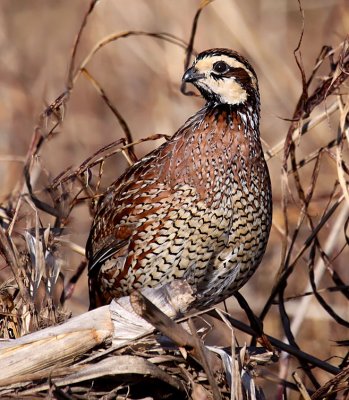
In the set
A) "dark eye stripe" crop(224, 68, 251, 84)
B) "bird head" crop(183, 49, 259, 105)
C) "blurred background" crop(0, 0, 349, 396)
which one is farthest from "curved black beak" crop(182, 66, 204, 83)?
"blurred background" crop(0, 0, 349, 396)

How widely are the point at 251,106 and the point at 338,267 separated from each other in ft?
5.62

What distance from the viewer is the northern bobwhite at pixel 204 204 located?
359cm

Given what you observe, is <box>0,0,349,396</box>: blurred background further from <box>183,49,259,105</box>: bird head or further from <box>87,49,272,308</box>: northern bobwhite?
<box>183,49,259,105</box>: bird head

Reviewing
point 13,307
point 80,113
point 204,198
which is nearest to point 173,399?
point 13,307

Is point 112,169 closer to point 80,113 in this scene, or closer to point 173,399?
point 80,113

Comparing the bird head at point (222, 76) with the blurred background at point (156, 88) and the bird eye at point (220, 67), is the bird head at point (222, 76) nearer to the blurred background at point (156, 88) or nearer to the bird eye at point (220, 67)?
the bird eye at point (220, 67)

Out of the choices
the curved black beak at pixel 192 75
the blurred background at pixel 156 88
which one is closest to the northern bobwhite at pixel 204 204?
the curved black beak at pixel 192 75

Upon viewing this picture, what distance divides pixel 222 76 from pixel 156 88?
2.62 meters

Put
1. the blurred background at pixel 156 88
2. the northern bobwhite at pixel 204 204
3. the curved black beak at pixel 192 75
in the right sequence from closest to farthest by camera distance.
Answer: the northern bobwhite at pixel 204 204
the curved black beak at pixel 192 75
the blurred background at pixel 156 88

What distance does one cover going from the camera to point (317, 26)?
8023mm

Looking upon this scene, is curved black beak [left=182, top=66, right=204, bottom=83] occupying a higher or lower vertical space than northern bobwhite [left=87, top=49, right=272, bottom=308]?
Result: higher

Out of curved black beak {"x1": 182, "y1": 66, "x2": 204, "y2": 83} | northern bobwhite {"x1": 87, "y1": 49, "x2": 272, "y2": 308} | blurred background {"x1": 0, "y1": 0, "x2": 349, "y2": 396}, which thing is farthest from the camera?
blurred background {"x1": 0, "y1": 0, "x2": 349, "y2": 396}

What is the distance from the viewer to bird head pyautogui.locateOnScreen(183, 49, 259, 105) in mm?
3752

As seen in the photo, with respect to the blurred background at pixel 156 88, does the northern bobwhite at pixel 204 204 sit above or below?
below
